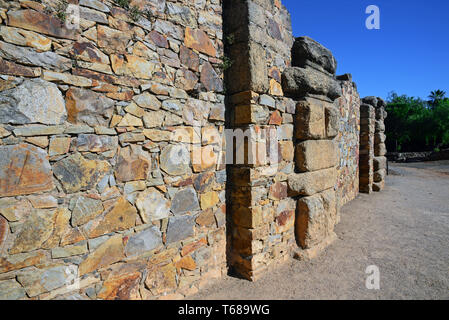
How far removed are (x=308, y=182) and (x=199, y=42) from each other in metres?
2.02

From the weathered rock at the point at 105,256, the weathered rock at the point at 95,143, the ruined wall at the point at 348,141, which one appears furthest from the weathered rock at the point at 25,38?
the ruined wall at the point at 348,141

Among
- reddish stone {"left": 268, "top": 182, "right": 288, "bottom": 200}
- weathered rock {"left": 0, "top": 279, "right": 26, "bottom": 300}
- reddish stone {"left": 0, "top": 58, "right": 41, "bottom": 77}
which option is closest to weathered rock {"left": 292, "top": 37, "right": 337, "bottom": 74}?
reddish stone {"left": 268, "top": 182, "right": 288, "bottom": 200}

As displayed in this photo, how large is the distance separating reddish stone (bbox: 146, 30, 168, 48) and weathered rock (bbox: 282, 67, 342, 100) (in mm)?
1406

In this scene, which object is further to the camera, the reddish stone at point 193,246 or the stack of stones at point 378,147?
the stack of stones at point 378,147

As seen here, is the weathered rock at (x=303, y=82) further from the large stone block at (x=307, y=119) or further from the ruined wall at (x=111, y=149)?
the ruined wall at (x=111, y=149)

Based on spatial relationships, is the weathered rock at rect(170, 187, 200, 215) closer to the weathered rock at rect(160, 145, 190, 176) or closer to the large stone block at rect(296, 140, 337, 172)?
the weathered rock at rect(160, 145, 190, 176)

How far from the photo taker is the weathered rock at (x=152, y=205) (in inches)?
74.8

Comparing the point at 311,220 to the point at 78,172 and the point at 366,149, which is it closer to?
the point at 78,172

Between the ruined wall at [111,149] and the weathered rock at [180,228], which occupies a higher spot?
the ruined wall at [111,149]

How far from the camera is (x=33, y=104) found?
1.43m

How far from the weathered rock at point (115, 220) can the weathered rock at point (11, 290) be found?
1.45ft

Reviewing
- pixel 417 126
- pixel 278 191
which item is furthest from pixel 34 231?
pixel 417 126

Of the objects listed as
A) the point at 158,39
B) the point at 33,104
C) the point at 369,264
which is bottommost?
the point at 369,264
